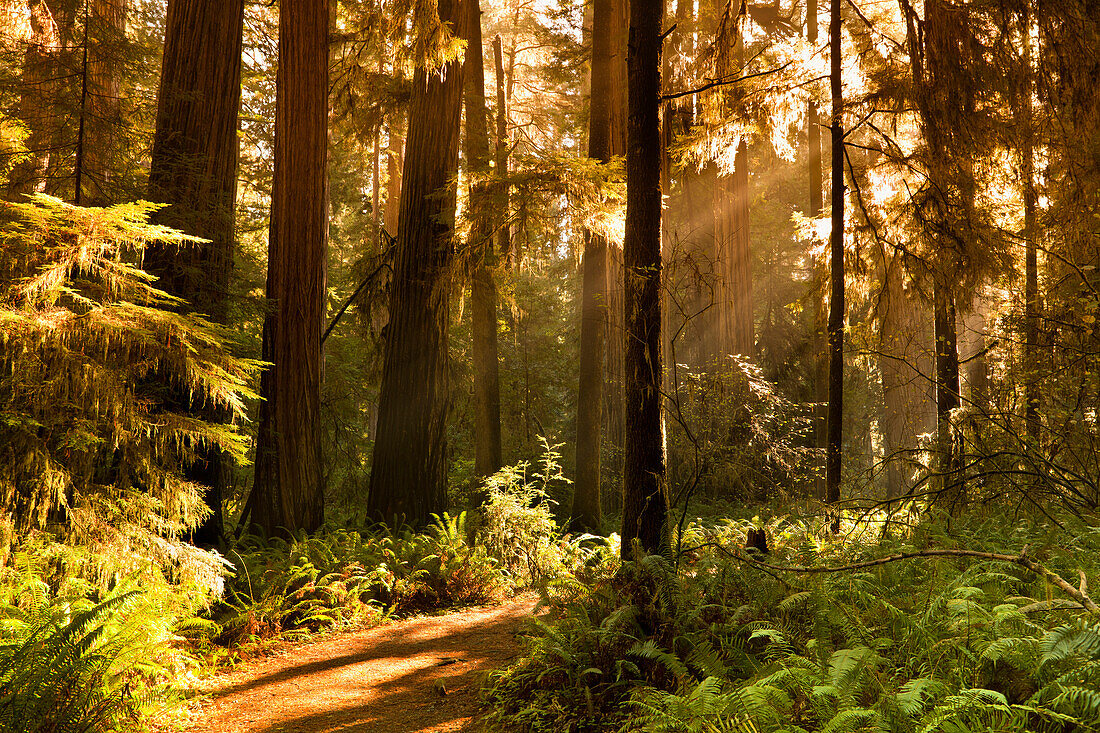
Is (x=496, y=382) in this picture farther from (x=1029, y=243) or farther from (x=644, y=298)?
(x=1029, y=243)

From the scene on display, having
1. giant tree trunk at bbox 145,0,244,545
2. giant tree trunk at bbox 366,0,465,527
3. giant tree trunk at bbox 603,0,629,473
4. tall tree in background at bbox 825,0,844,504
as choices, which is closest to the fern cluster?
giant tree trunk at bbox 145,0,244,545

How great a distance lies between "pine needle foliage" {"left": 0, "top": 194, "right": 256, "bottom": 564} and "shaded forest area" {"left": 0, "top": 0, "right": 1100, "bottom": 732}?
3 centimetres

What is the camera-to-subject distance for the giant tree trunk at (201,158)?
612 cm

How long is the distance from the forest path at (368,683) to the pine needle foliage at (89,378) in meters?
1.18

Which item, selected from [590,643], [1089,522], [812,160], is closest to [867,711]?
[590,643]

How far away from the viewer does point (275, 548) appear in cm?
727

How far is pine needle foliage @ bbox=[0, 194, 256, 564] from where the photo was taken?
4.15m

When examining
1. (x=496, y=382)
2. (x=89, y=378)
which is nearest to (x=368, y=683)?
(x=89, y=378)

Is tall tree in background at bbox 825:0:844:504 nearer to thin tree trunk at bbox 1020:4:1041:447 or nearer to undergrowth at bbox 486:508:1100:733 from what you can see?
thin tree trunk at bbox 1020:4:1041:447

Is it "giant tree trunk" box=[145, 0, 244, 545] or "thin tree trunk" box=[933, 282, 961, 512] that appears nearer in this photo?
"giant tree trunk" box=[145, 0, 244, 545]

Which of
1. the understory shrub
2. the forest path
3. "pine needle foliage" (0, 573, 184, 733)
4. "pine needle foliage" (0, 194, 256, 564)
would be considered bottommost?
the forest path

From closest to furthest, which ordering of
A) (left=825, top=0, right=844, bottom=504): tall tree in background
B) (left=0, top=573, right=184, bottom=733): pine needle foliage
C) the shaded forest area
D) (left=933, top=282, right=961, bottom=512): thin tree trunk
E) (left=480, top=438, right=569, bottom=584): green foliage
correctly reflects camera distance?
(left=0, top=573, right=184, bottom=733): pine needle foliage
the shaded forest area
(left=933, top=282, right=961, bottom=512): thin tree trunk
(left=825, top=0, right=844, bottom=504): tall tree in background
(left=480, top=438, right=569, bottom=584): green foliage

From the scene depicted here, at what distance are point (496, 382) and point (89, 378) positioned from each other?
7795 millimetres

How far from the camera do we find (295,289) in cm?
788
